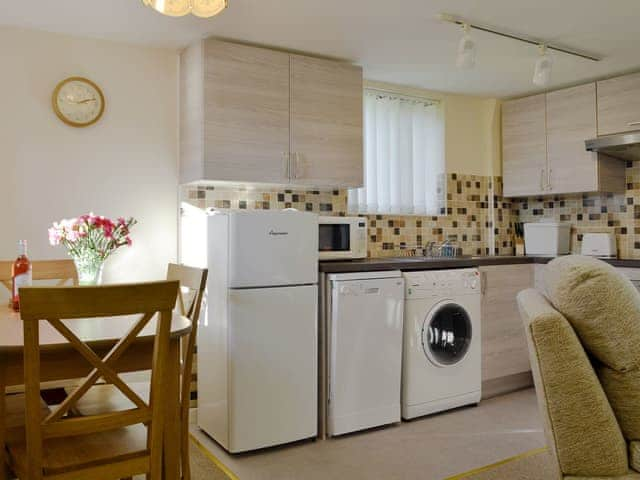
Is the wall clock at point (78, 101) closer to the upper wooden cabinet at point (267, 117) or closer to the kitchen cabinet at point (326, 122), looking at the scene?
the upper wooden cabinet at point (267, 117)

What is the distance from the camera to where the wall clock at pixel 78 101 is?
3.18m

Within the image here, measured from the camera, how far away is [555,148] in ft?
14.1

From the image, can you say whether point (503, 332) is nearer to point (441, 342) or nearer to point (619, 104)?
point (441, 342)

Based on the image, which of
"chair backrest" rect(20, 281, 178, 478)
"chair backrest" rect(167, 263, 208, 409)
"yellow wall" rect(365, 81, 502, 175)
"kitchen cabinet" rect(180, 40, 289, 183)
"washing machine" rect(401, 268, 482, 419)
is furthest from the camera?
"yellow wall" rect(365, 81, 502, 175)

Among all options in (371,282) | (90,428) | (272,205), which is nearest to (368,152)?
(272,205)

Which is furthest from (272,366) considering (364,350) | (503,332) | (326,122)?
(503,332)

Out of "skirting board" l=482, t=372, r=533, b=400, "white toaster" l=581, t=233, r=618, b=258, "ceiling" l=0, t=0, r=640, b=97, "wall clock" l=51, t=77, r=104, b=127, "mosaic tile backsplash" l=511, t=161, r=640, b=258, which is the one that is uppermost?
"ceiling" l=0, t=0, r=640, b=97

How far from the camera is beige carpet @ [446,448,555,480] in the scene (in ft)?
8.57

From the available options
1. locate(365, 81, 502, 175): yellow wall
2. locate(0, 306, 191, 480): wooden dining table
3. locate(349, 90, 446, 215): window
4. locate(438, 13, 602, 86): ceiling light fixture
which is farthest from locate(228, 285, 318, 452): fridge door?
locate(365, 81, 502, 175): yellow wall

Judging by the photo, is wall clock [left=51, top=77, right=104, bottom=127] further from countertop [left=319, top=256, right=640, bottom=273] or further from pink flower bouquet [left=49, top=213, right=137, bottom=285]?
countertop [left=319, top=256, right=640, bottom=273]

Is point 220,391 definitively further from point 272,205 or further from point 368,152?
point 368,152

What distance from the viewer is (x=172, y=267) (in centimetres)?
268

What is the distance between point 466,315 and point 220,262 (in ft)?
5.29

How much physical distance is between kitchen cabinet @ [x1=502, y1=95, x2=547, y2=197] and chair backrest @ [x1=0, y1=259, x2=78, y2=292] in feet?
10.9
